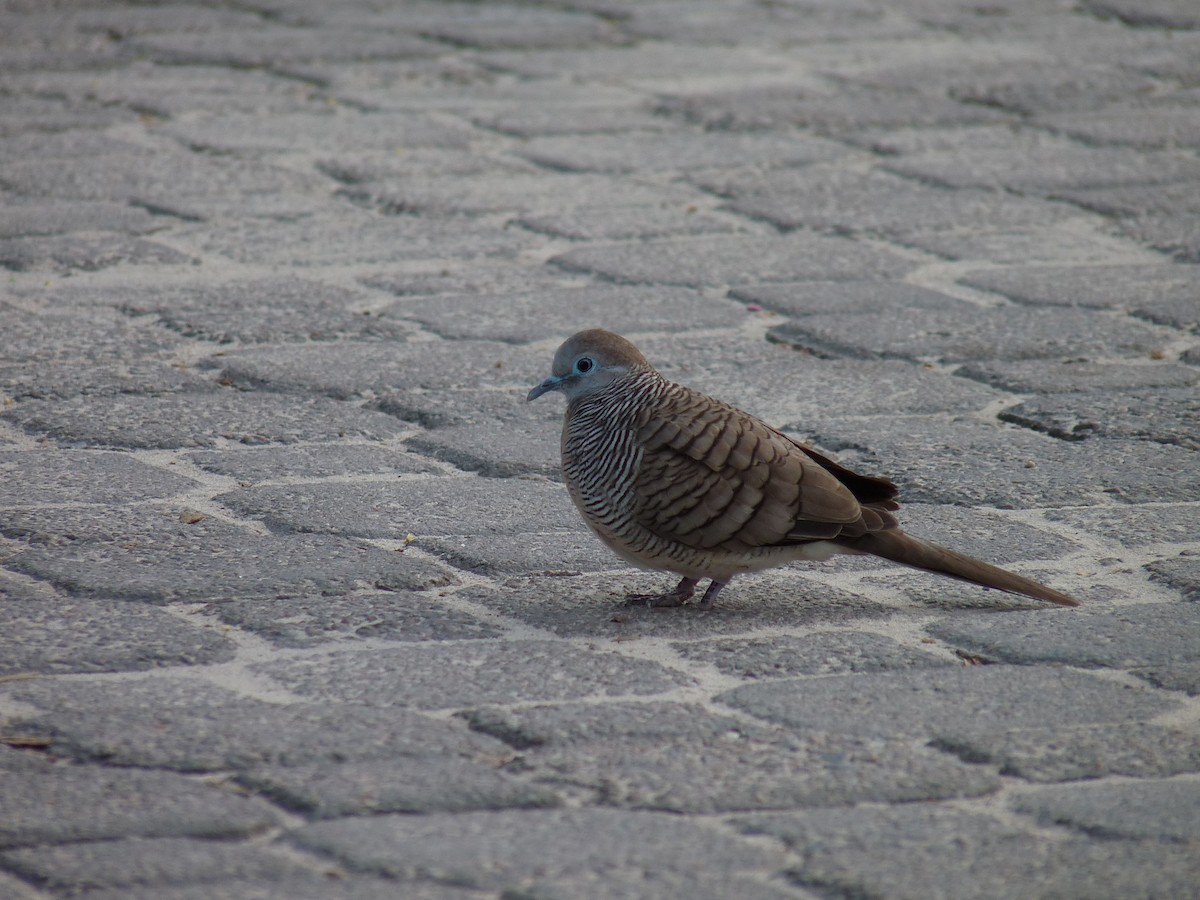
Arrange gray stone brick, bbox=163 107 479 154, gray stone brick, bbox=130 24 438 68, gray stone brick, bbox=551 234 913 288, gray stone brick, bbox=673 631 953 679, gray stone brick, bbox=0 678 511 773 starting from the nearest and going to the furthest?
gray stone brick, bbox=0 678 511 773 < gray stone brick, bbox=673 631 953 679 < gray stone brick, bbox=551 234 913 288 < gray stone brick, bbox=163 107 479 154 < gray stone brick, bbox=130 24 438 68

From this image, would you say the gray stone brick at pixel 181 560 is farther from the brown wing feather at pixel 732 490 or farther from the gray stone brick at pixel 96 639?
the brown wing feather at pixel 732 490

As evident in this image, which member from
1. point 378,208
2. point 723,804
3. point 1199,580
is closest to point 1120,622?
point 1199,580

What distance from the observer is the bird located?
10.9ft

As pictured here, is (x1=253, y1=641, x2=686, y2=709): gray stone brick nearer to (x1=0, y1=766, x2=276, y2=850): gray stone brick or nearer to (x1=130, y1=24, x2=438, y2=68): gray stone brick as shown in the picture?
(x1=0, y1=766, x2=276, y2=850): gray stone brick

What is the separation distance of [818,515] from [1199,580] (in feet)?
2.65

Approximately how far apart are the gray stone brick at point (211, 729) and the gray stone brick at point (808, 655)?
0.57 meters

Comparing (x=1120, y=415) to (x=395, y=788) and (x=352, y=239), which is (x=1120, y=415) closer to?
(x=395, y=788)

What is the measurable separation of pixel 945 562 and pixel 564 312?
6.92 feet

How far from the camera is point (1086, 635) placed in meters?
3.21

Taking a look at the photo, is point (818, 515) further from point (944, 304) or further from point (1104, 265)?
point (1104, 265)

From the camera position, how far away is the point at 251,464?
4.05 meters

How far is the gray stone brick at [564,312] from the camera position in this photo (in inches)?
199

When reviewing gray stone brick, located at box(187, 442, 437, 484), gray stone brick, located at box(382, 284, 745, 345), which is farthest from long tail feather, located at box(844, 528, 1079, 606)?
gray stone brick, located at box(382, 284, 745, 345)

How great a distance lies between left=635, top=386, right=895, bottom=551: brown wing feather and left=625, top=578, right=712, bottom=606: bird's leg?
6.5 inches
